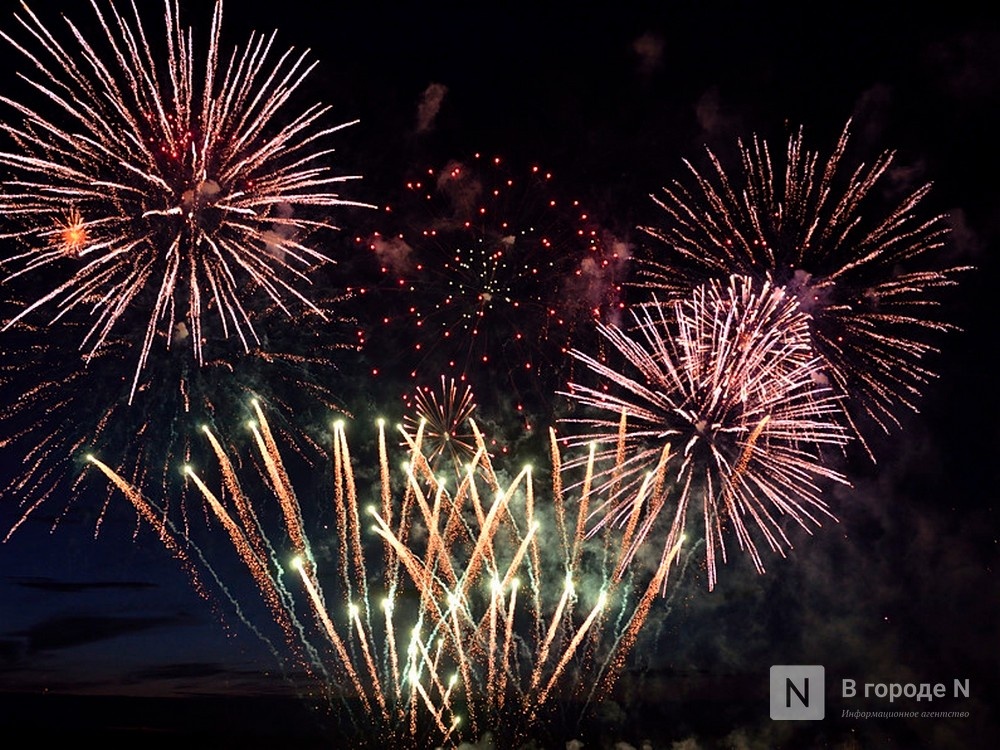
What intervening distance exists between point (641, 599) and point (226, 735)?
245 feet

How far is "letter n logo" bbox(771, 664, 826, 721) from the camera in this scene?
25.4 meters

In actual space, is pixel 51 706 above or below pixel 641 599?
below

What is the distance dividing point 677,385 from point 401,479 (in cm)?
646

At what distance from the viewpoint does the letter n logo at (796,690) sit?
83.4 feet

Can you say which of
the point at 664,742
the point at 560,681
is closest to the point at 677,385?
the point at 560,681

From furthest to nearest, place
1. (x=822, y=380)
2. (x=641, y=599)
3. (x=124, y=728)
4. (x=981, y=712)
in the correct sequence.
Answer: (x=124, y=728) < (x=981, y=712) < (x=641, y=599) < (x=822, y=380)

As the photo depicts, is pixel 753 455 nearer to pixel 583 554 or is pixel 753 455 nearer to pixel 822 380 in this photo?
pixel 822 380

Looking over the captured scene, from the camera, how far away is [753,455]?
1998 centimetres

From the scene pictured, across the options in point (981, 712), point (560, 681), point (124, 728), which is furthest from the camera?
point (124, 728)

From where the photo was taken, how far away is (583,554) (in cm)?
2530

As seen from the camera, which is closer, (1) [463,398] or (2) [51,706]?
(1) [463,398]

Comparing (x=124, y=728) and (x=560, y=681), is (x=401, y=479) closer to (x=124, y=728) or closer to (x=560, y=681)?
(x=560, y=681)

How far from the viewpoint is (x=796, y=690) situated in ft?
85.7

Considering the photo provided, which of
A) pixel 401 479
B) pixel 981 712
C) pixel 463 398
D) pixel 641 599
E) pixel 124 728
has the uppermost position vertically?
pixel 463 398
